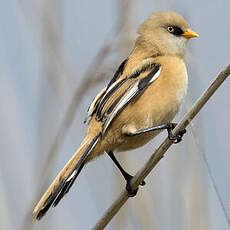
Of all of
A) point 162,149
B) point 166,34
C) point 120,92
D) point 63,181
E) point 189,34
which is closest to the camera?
point 162,149

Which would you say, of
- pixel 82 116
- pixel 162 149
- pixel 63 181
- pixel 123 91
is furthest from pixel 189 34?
pixel 63 181

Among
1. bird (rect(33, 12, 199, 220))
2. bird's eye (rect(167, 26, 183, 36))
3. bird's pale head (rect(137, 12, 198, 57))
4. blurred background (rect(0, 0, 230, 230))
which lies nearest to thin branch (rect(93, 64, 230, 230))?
bird (rect(33, 12, 199, 220))

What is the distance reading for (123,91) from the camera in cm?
265

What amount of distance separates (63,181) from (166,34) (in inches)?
49.1

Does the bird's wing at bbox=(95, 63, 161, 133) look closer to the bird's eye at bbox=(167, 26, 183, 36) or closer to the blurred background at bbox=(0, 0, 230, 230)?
the blurred background at bbox=(0, 0, 230, 230)

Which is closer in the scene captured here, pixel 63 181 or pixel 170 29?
pixel 63 181

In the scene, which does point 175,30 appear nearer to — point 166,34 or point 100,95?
point 166,34

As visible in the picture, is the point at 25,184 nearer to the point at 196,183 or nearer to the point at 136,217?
the point at 136,217

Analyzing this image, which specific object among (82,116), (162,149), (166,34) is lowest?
(82,116)

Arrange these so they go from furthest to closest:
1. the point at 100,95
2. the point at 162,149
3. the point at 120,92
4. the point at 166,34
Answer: the point at 166,34
the point at 100,95
the point at 120,92
the point at 162,149

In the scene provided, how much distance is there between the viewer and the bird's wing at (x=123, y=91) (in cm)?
255

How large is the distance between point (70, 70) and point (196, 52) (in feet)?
2.38

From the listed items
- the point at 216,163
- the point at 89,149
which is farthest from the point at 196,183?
the point at 89,149

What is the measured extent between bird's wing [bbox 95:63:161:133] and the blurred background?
11 cm
